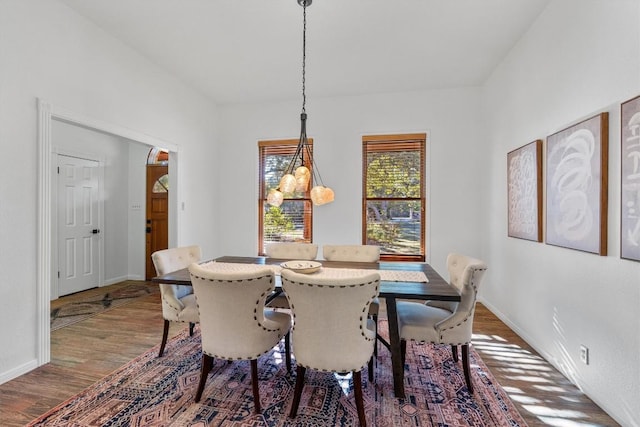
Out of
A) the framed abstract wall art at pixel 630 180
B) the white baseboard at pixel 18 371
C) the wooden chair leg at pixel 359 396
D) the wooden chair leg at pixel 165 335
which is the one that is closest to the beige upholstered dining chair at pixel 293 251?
the wooden chair leg at pixel 165 335

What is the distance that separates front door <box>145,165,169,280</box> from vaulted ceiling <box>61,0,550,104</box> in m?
1.76

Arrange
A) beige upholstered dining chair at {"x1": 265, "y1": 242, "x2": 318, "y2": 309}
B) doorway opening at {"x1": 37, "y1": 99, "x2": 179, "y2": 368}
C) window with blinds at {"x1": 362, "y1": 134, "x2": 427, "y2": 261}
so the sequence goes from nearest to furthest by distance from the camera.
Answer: doorway opening at {"x1": 37, "y1": 99, "x2": 179, "y2": 368}, beige upholstered dining chair at {"x1": 265, "y1": 242, "x2": 318, "y2": 309}, window with blinds at {"x1": 362, "y1": 134, "x2": 427, "y2": 261}

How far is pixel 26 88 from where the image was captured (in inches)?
88.9

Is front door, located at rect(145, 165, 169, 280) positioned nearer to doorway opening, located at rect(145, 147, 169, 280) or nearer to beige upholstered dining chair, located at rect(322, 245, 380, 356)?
doorway opening, located at rect(145, 147, 169, 280)

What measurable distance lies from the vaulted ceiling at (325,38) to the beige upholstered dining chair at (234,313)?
224cm

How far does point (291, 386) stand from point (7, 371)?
2014mm

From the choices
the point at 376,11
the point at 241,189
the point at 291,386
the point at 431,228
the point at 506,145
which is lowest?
the point at 291,386

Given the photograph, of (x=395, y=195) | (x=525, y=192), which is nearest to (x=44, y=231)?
(x=395, y=195)

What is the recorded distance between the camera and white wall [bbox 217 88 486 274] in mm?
4145

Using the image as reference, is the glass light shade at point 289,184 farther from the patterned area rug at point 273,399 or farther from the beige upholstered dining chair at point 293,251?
the patterned area rug at point 273,399

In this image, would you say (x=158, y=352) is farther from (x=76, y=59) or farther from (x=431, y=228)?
(x=431, y=228)

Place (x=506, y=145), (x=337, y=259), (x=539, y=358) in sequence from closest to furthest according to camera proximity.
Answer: (x=539, y=358) → (x=337, y=259) → (x=506, y=145)

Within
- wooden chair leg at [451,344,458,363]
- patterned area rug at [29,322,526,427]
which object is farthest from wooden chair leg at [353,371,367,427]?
wooden chair leg at [451,344,458,363]

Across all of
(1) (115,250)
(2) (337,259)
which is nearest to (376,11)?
(2) (337,259)
